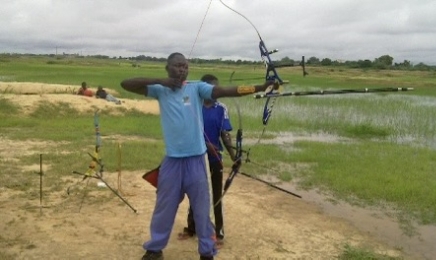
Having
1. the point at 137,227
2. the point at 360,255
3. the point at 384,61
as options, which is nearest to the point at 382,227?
the point at 360,255

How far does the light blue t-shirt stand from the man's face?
0.10 m

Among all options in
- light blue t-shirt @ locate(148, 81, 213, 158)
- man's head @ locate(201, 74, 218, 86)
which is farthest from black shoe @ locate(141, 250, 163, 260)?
man's head @ locate(201, 74, 218, 86)

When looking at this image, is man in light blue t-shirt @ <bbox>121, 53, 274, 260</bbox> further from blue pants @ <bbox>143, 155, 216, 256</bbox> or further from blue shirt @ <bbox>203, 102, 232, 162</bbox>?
blue shirt @ <bbox>203, 102, 232, 162</bbox>

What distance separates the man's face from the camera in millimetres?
4176

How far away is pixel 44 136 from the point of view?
13.0 m

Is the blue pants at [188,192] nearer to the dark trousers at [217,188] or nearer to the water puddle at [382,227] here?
the dark trousers at [217,188]

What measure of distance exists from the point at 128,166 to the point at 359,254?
5301 mm

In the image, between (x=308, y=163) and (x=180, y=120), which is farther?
(x=308, y=163)

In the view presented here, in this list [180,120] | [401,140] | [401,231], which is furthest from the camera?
[401,140]

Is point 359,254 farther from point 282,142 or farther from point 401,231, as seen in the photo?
point 282,142

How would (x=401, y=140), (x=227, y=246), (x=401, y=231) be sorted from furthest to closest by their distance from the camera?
(x=401, y=140), (x=401, y=231), (x=227, y=246)

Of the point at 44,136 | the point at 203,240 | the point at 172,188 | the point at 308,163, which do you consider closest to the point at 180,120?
the point at 172,188

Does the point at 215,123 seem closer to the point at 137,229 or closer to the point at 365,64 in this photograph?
the point at 137,229

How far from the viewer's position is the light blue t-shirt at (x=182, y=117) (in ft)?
13.6
